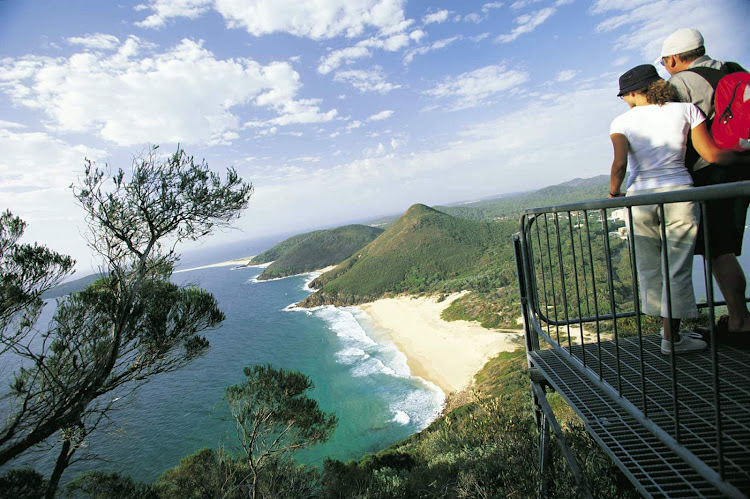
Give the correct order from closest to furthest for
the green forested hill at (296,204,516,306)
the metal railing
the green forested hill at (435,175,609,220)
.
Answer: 1. the metal railing
2. the green forested hill at (296,204,516,306)
3. the green forested hill at (435,175,609,220)

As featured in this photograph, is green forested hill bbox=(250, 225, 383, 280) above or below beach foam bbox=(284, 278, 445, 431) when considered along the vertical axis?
above

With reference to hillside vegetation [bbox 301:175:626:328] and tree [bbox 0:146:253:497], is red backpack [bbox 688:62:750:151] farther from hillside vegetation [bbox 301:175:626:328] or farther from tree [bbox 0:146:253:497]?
hillside vegetation [bbox 301:175:626:328]

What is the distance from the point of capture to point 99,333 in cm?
721

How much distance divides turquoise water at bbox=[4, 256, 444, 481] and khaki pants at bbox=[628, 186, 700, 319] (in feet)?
29.3

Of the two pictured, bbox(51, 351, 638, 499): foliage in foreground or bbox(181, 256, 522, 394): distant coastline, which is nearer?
bbox(51, 351, 638, 499): foliage in foreground

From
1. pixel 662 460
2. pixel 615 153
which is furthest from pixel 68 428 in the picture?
pixel 615 153

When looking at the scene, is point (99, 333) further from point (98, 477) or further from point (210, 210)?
point (98, 477)

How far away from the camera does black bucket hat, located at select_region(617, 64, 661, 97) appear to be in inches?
85.8

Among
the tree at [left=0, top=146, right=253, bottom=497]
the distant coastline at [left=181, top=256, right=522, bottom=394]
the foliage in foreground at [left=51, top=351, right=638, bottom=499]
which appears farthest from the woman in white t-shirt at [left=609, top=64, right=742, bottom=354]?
the distant coastline at [left=181, top=256, right=522, bottom=394]

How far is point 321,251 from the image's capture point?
308 ft

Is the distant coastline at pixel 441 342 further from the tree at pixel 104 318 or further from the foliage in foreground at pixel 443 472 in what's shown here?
the tree at pixel 104 318

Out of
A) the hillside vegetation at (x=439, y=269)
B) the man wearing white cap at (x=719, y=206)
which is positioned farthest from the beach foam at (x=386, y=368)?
the man wearing white cap at (x=719, y=206)

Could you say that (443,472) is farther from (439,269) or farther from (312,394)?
(439,269)

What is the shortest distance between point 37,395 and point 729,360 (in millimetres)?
9231
